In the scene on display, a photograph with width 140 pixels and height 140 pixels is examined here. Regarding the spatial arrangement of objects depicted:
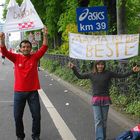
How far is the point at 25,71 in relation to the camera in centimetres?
791

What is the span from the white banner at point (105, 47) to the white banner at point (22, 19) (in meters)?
0.93

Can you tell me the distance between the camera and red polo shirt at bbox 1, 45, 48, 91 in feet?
25.8

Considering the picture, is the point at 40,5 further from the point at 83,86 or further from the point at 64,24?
the point at 83,86

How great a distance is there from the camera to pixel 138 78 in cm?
1089

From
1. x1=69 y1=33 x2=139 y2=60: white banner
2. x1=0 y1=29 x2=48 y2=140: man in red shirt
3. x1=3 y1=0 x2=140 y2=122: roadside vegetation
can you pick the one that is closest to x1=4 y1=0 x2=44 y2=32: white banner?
x1=69 y1=33 x2=139 y2=60: white banner

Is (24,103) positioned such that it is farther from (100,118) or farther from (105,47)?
(105,47)

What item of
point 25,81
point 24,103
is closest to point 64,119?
point 24,103

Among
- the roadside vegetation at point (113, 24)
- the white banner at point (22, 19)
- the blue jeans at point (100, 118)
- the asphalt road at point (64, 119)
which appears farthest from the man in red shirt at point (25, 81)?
the roadside vegetation at point (113, 24)

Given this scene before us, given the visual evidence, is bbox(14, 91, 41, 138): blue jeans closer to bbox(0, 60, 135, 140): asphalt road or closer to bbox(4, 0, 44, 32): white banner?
bbox(0, 60, 135, 140): asphalt road

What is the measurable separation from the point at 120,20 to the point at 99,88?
23.8 feet

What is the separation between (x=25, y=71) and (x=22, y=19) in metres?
1.82

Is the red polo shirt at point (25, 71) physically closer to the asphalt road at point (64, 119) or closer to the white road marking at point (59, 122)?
the asphalt road at point (64, 119)

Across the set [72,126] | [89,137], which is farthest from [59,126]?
[89,137]

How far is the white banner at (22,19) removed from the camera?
9.19m
